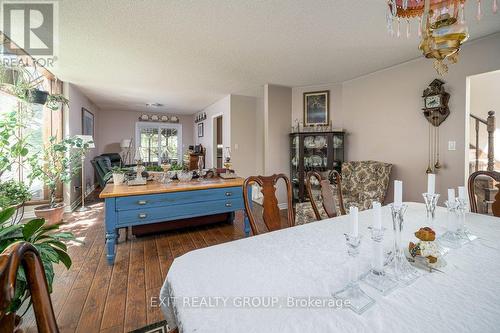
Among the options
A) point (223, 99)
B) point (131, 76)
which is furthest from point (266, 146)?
point (131, 76)

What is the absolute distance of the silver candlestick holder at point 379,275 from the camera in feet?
2.50

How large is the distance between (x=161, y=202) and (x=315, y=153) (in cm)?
280

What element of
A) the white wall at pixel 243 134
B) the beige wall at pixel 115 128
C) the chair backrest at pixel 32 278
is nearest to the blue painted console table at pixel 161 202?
the chair backrest at pixel 32 278

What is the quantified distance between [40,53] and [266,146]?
344cm

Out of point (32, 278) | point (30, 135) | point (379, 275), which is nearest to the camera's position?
point (32, 278)

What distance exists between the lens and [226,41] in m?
2.59

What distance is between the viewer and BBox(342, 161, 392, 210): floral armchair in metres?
3.01

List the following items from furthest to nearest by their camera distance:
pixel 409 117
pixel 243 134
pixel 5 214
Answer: pixel 243 134, pixel 409 117, pixel 5 214

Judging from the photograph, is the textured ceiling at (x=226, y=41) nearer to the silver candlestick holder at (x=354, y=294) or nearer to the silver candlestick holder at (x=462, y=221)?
the silver candlestick holder at (x=462, y=221)

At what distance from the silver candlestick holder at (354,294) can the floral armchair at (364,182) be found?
2.38m

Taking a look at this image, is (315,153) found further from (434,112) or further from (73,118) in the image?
(73,118)

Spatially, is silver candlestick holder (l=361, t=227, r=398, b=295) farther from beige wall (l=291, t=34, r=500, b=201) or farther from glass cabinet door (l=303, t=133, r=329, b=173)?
glass cabinet door (l=303, t=133, r=329, b=173)

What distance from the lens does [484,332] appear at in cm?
57

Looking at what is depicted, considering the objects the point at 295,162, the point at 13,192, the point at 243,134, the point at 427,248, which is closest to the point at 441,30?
the point at 427,248
